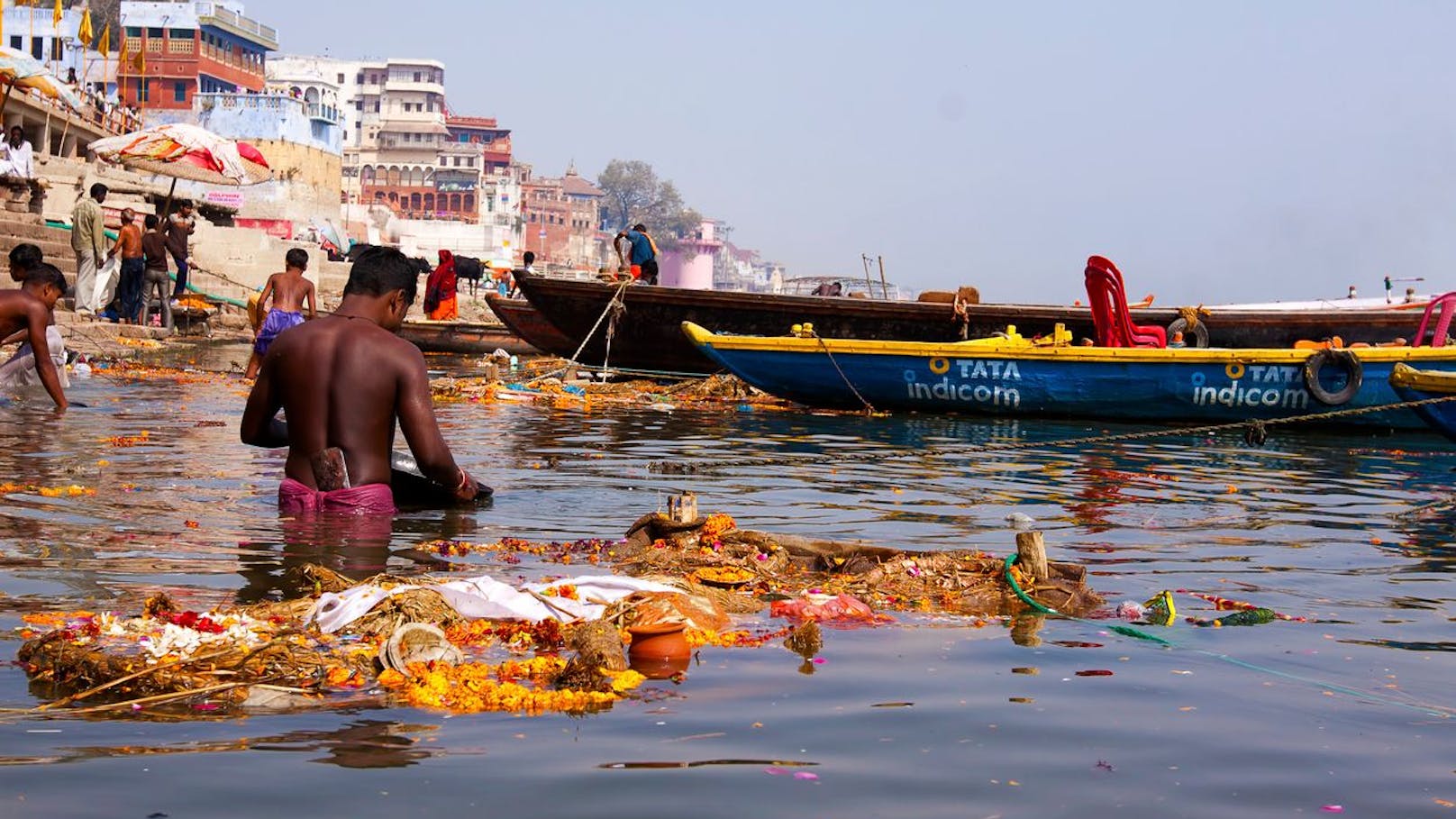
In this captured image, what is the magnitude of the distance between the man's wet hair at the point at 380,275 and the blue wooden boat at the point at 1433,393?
8.87 meters

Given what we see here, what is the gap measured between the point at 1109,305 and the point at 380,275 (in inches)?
435

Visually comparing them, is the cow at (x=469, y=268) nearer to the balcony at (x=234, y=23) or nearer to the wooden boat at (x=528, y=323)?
the wooden boat at (x=528, y=323)

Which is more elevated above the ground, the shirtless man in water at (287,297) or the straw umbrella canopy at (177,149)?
the straw umbrella canopy at (177,149)

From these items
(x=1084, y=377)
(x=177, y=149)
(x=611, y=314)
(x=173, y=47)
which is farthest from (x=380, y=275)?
Answer: (x=173, y=47)

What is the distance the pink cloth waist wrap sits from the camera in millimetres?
7031

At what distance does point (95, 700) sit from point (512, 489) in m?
5.26

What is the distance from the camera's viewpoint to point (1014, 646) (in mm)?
5383

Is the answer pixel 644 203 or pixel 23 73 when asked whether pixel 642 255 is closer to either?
pixel 23 73

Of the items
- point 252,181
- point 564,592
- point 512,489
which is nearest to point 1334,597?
point 564,592

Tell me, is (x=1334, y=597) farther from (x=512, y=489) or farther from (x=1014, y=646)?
(x=512, y=489)

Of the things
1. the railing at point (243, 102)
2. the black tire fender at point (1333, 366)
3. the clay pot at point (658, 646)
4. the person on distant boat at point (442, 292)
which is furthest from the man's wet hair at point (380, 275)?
the railing at point (243, 102)

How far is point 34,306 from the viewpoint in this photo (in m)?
11.2

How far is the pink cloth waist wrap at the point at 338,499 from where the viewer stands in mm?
7031

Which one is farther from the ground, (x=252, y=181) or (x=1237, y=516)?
(x=252, y=181)
